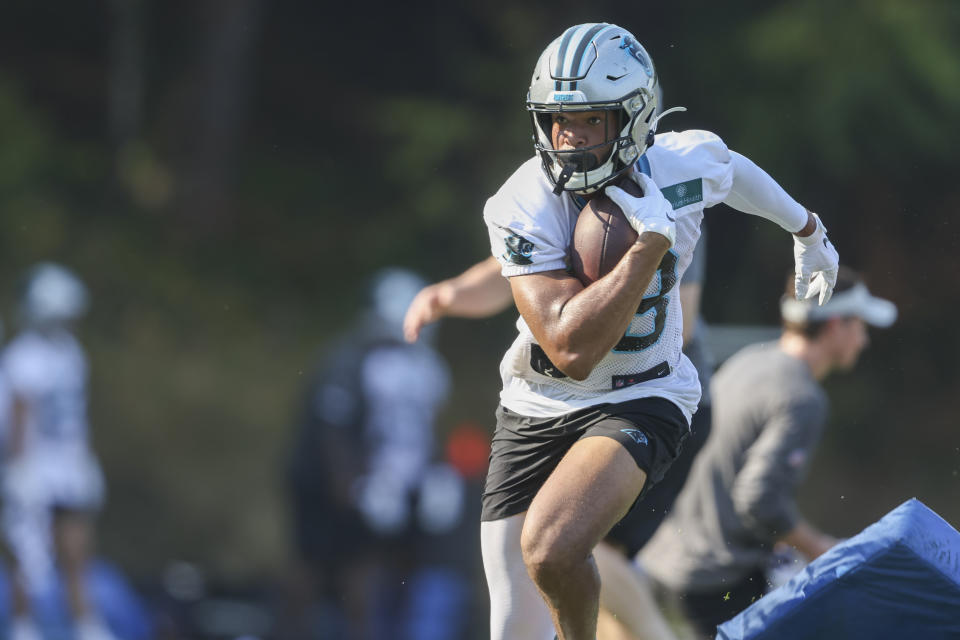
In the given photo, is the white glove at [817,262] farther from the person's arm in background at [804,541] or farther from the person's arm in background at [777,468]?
the person's arm in background at [804,541]

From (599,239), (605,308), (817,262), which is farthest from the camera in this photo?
(817,262)

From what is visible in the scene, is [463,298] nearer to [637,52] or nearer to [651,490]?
[651,490]

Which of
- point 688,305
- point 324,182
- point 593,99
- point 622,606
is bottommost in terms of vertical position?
point 324,182

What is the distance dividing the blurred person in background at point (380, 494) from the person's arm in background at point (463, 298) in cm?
514

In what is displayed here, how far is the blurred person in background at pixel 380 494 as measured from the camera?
9172 millimetres

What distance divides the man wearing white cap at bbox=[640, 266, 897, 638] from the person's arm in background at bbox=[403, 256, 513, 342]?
4.35 feet

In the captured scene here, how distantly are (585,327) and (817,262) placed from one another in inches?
38.6

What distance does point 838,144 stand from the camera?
1122 centimetres

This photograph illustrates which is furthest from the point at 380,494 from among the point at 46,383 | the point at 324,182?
the point at 324,182

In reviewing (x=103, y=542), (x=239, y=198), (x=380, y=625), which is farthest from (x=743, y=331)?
(x=239, y=198)

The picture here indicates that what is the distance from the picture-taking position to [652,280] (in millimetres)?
3207

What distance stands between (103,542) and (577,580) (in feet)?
32.5

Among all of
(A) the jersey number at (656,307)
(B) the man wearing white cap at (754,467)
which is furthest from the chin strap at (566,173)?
(B) the man wearing white cap at (754,467)

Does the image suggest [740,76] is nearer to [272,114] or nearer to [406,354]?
[406,354]
